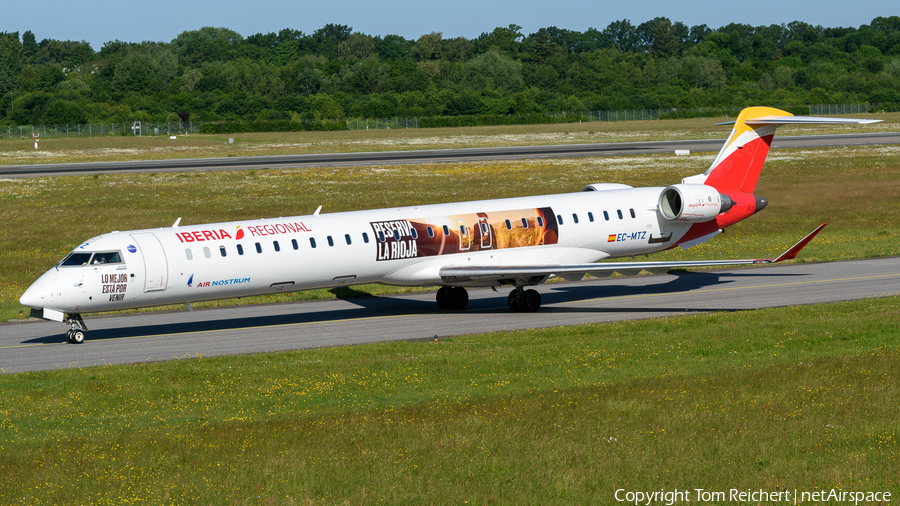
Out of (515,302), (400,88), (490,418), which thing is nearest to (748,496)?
(490,418)

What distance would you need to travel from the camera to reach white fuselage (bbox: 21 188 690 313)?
24.4 m

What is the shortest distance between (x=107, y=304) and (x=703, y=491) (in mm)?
17492

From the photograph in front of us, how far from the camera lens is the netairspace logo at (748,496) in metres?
11.9

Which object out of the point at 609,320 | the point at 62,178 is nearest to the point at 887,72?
the point at 62,178

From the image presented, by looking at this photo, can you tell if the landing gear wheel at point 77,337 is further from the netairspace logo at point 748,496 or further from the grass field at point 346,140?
the grass field at point 346,140

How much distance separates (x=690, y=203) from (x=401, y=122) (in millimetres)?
107941

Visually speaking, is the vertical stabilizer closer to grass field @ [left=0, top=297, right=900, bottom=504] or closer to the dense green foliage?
grass field @ [left=0, top=297, right=900, bottom=504]

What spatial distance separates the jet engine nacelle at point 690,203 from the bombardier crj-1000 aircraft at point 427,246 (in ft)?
0.14

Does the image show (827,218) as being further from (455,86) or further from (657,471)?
(455,86)

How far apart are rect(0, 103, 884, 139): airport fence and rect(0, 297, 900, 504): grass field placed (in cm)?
10509

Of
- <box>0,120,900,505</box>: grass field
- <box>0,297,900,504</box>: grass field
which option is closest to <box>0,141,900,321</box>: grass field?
<box>0,120,900,505</box>: grass field

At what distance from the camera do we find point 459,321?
27.9 meters

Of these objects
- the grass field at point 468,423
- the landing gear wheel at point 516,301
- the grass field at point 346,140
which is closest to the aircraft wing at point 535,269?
the landing gear wheel at point 516,301

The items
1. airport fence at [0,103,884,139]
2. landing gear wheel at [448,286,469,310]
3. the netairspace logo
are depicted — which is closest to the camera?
the netairspace logo
